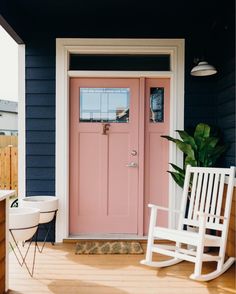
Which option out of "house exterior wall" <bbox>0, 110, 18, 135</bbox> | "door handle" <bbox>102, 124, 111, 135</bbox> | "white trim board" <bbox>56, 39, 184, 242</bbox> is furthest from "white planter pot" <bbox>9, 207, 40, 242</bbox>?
"house exterior wall" <bbox>0, 110, 18, 135</bbox>

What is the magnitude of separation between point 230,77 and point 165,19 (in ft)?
3.45

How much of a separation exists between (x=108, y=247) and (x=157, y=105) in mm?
1776

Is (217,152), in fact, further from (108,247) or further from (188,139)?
(108,247)

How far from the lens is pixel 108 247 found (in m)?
3.44

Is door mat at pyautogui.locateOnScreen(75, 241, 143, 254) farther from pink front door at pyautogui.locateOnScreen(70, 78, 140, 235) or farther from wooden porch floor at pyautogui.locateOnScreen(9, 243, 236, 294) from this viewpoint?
pink front door at pyautogui.locateOnScreen(70, 78, 140, 235)

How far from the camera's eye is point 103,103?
379 cm

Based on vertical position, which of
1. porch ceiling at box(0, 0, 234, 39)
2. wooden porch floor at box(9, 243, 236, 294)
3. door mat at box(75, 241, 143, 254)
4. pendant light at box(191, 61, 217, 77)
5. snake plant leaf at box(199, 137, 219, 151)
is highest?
porch ceiling at box(0, 0, 234, 39)

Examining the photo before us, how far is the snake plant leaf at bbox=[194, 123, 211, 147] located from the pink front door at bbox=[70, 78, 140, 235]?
A: 0.76 metres

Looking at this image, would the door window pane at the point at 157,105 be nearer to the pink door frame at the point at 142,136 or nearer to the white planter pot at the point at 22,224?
the pink door frame at the point at 142,136

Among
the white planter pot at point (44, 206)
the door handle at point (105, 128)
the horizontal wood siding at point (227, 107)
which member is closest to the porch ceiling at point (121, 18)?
the horizontal wood siding at point (227, 107)

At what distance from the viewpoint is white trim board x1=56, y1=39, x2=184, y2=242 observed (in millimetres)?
3650

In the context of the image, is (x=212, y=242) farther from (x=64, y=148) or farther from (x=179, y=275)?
(x=64, y=148)

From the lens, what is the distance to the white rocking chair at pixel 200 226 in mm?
A: 2612

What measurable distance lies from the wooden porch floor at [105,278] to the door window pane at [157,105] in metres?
1.64
